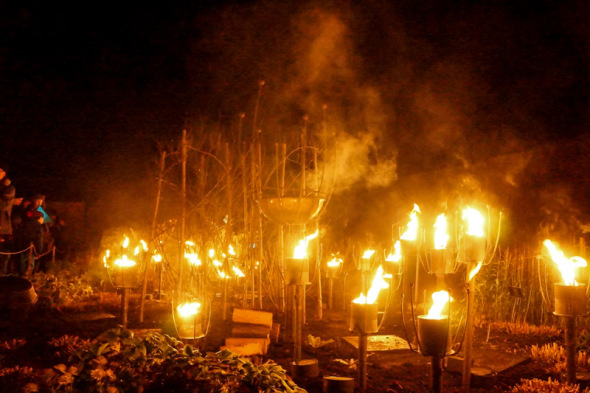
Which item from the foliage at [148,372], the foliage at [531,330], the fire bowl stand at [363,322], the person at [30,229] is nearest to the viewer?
the foliage at [148,372]

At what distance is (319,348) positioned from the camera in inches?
257

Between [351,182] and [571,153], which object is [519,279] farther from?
[351,182]

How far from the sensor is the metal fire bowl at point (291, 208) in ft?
16.8

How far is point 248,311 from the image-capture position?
20.1 ft

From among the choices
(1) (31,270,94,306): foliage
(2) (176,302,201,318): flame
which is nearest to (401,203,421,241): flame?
(2) (176,302,201,318): flame

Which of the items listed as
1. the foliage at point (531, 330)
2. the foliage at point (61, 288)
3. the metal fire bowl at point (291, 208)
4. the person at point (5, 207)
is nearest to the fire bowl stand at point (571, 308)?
the foliage at point (531, 330)

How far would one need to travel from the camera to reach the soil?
17.1 ft

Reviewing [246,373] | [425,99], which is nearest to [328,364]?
[246,373]

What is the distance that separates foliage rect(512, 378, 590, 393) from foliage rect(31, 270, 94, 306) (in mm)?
7213

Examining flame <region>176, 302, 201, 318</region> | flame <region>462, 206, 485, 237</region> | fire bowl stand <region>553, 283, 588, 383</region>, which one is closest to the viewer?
flame <region>462, 206, 485, 237</region>

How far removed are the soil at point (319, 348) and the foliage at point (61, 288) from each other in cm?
27

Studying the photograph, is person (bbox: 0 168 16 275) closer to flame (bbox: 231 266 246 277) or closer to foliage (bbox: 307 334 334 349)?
flame (bbox: 231 266 246 277)

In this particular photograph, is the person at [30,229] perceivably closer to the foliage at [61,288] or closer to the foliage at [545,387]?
the foliage at [61,288]

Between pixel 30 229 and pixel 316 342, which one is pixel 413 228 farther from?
pixel 30 229
